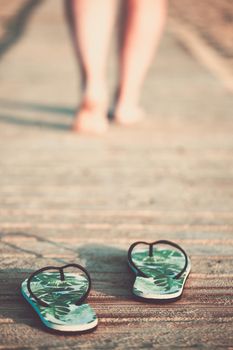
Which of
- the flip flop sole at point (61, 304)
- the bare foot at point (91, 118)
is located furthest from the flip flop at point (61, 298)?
the bare foot at point (91, 118)

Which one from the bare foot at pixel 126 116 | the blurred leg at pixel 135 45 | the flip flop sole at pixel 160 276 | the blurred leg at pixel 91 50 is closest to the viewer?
the flip flop sole at pixel 160 276

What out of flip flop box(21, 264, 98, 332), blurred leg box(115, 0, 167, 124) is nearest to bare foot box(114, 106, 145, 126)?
blurred leg box(115, 0, 167, 124)

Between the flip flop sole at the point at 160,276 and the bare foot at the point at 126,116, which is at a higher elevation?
the flip flop sole at the point at 160,276

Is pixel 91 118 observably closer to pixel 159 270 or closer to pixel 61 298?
pixel 159 270

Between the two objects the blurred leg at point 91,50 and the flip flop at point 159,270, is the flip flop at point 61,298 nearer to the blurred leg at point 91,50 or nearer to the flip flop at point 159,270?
the flip flop at point 159,270

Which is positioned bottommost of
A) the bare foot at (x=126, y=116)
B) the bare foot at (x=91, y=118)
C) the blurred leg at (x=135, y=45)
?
the bare foot at (x=126, y=116)

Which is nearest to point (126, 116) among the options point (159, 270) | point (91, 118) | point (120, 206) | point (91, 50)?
point (91, 118)
